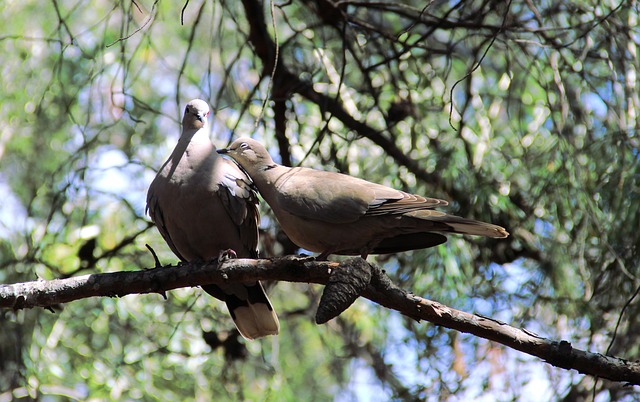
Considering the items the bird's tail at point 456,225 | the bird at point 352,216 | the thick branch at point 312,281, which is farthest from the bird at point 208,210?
the bird's tail at point 456,225

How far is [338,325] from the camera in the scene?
4.57 metres

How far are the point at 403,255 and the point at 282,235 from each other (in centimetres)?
69

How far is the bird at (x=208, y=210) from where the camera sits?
10.2 ft

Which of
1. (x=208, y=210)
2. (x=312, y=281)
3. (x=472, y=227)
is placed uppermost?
(x=208, y=210)

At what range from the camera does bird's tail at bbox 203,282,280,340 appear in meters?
3.33

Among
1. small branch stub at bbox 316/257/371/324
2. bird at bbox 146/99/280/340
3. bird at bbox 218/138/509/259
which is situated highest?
bird at bbox 146/99/280/340

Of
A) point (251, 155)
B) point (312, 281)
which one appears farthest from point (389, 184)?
point (312, 281)

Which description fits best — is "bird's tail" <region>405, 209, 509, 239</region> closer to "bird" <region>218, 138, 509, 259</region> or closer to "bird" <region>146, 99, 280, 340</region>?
"bird" <region>218, 138, 509, 259</region>

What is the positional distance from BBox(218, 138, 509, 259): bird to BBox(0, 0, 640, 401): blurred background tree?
0.44 metres

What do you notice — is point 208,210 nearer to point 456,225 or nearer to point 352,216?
point 352,216

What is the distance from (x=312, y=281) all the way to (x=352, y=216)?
58cm

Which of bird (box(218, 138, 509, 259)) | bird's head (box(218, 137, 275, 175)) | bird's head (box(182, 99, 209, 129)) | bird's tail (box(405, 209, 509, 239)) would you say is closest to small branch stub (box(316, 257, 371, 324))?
bird (box(218, 138, 509, 259))

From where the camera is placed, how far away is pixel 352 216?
115 inches

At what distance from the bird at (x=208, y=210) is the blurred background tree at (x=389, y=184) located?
24cm
